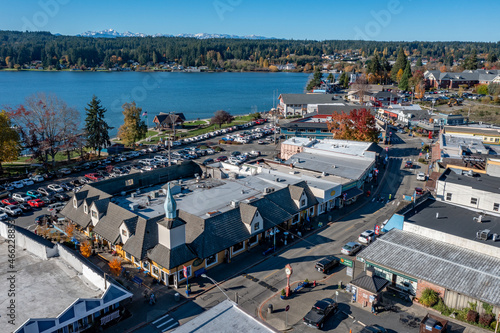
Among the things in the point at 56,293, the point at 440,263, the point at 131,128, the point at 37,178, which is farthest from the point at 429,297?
the point at 131,128

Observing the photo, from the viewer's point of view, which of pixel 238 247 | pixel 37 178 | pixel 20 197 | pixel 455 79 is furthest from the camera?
pixel 455 79

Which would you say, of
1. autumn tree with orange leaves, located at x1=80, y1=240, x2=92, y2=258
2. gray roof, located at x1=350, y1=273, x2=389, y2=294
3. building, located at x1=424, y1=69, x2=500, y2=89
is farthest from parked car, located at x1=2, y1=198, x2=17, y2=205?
building, located at x1=424, y1=69, x2=500, y2=89

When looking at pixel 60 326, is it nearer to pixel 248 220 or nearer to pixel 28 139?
pixel 248 220

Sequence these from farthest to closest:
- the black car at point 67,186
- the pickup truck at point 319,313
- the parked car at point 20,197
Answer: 1. the black car at point 67,186
2. the parked car at point 20,197
3. the pickup truck at point 319,313

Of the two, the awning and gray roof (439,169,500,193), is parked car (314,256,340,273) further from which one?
gray roof (439,169,500,193)

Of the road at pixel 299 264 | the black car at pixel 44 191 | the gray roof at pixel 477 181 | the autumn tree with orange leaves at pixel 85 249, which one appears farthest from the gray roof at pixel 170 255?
the gray roof at pixel 477 181

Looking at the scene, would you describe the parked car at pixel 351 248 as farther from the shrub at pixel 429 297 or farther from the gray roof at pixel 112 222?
the gray roof at pixel 112 222

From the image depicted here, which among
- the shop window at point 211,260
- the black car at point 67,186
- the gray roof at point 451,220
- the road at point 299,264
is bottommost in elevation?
the road at point 299,264

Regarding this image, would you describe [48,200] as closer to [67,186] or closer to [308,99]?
[67,186]
